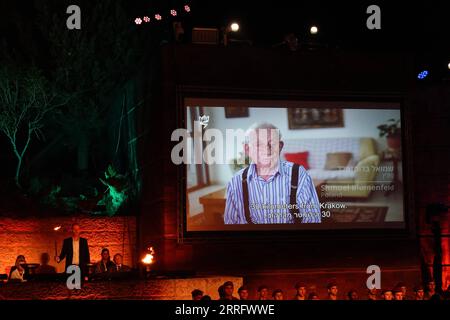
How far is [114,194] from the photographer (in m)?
14.4

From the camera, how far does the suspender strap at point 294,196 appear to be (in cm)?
1280

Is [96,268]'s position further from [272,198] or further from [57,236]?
[272,198]

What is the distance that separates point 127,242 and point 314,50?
15.2ft

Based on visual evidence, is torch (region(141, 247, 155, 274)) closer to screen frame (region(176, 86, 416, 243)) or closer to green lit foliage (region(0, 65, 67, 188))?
screen frame (region(176, 86, 416, 243))

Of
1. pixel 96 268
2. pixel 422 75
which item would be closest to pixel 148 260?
pixel 96 268

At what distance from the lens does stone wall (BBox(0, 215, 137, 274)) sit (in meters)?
13.2

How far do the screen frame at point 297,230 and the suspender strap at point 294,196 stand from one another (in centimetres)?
25

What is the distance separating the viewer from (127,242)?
13742 mm

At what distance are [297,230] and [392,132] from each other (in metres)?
2.36

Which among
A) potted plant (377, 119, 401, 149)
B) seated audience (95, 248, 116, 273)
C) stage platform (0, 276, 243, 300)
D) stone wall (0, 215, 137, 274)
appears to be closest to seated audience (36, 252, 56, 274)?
stone wall (0, 215, 137, 274)

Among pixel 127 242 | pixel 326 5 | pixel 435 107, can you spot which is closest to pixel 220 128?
pixel 127 242

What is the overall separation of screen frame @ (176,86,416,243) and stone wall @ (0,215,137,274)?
155cm

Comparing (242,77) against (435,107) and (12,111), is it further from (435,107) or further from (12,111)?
(12,111)

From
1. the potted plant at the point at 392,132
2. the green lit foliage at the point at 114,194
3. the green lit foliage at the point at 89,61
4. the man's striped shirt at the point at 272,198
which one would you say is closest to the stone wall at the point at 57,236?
the green lit foliage at the point at 114,194
